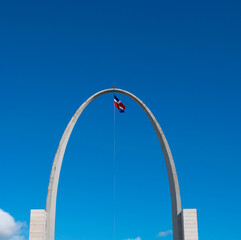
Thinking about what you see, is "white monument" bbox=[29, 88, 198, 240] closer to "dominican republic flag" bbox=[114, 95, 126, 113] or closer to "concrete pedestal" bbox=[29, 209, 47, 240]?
"concrete pedestal" bbox=[29, 209, 47, 240]

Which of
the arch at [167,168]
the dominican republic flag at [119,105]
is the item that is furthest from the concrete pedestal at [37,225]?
the dominican republic flag at [119,105]

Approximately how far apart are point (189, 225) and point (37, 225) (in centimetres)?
1137

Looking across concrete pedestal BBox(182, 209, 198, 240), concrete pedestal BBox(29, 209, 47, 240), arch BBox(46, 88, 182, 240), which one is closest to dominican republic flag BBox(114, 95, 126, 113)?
arch BBox(46, 88, 182, 240)

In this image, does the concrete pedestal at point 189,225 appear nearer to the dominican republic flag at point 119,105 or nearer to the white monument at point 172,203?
the white monument at point 172,203

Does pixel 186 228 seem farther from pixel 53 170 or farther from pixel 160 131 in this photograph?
pixel 53 170

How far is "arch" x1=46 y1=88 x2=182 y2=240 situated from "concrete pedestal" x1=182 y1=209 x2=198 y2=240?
1.63 meters

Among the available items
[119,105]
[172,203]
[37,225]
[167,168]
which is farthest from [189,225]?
[119,105]

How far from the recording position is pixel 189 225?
3369 centimetres

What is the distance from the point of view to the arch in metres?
35.3

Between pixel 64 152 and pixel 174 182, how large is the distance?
Result: 32.1 feet

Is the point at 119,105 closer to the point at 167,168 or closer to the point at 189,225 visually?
the point at 167,168

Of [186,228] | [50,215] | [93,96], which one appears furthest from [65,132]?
[186,228]

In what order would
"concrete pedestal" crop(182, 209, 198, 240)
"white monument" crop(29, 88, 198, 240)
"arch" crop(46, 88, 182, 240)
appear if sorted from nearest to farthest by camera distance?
"white monument" crop(29, 88, 198, 240) < "concrete pedestal" crop(182, 209, 198, 240) < "arch" crop(46, 88, 182, 240)

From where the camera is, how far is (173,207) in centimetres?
3700
